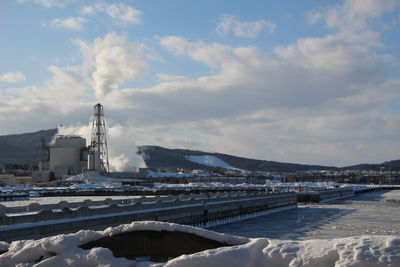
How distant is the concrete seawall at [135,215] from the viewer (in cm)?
2784

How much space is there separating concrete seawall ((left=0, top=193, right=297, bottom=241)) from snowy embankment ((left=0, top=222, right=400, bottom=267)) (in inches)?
585

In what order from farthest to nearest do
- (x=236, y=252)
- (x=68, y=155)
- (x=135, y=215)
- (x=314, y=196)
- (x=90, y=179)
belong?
(x=68, y=155) → (x=90, y=179) → (x=314, y=196) → (x=135, y=215) → (x=236, y=252)

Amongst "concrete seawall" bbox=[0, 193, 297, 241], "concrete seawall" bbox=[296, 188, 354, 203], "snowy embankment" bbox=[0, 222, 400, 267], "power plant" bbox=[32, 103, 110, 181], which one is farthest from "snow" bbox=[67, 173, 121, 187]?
"snowy embankment" bbox=[0, 222, 400, 267]

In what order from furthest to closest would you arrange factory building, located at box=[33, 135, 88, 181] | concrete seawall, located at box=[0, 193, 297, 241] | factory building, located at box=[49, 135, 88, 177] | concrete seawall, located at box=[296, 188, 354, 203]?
factory building, located at box=[49, 135, 88, 177] < factory building, located at box=[33, 135, 88, 181] < concrete seawall, located at box=[296, 188, 354, 203] < concrete seawall, located at box=[0, 193, 297, 241]

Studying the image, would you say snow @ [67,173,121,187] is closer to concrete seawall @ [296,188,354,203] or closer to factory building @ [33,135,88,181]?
factory building @ [33,135,88,181]

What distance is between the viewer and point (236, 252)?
9.96 meters

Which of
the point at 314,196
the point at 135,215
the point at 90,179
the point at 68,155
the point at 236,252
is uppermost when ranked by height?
the point at 68,155

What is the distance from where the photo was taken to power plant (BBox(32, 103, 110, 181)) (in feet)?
567

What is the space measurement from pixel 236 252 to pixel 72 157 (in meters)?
179

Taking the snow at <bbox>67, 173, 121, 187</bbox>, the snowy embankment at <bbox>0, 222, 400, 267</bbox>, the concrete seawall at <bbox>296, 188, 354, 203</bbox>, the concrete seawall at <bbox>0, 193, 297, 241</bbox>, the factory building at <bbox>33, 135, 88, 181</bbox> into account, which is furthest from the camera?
the factory building at <bbox>33, 135, 88, 181</bbox>

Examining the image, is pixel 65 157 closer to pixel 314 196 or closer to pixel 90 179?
pixel 90 179

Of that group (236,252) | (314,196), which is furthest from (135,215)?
(314,196)

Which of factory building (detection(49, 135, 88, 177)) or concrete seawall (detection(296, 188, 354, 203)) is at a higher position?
factory building (detection(49, 135, 88, 177))

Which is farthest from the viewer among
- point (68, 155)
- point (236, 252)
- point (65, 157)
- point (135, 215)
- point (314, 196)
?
point (65, 157)
